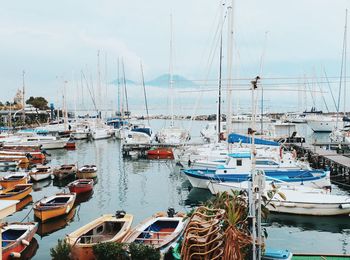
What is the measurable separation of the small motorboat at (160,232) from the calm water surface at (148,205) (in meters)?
4.63

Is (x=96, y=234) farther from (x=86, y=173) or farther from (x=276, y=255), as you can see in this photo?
(x=86, y=173)

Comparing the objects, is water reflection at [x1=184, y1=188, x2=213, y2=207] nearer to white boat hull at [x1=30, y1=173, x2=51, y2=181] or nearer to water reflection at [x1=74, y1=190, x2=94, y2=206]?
water reflection at [x1=74, y1=190, x2=94, y2=206]

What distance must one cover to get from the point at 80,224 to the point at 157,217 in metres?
6.24

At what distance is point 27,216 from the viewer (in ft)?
79.9

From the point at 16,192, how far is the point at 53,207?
592 cm

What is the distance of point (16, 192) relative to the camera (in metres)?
27.9

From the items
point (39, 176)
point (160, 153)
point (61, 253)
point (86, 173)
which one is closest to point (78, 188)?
point (86, 173)

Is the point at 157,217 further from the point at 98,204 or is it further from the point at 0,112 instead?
the point at 0,112

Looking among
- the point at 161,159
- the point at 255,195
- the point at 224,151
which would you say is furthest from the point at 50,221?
the point at 161,159

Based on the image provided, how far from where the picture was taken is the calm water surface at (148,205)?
2078 centimetres

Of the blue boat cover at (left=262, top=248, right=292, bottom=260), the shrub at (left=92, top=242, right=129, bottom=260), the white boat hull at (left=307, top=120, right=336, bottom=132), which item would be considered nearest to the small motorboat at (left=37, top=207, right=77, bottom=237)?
the shrub at (left=92, top=242, right=129, bottom=260)

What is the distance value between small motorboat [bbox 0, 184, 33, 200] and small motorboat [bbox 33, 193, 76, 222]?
305 cm

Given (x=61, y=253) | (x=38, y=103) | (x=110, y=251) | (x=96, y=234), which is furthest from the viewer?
(x=38, y=103)

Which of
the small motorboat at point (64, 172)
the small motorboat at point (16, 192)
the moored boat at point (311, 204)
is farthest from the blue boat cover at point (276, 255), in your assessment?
the small motorboat at point (64, 172)
